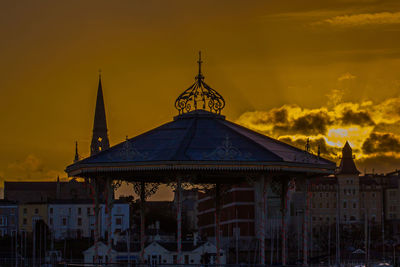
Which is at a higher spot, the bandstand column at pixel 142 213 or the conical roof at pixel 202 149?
the conical roof at pixel 202 149

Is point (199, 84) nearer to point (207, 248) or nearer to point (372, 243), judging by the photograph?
point (207, 248)

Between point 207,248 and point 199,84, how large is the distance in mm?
80131

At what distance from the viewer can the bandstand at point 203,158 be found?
43531mm

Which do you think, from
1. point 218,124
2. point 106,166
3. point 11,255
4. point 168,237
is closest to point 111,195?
point 106,166

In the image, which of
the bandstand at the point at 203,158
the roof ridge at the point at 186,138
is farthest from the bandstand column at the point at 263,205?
the roof ridge at the point at 186,138

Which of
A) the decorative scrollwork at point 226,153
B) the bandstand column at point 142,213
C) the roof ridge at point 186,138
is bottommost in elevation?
the bandstand column at point 142,213

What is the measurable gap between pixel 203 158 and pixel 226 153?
1062 millimetres

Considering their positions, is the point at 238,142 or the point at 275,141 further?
the point at 275,141

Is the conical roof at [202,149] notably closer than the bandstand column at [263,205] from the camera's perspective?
Yes

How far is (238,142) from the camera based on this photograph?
149 ft

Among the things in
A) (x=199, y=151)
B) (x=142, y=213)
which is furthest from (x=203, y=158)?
(x=142, y=213)

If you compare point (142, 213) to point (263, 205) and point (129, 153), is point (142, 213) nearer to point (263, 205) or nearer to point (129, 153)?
point (129, 153)

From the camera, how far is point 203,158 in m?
43.4

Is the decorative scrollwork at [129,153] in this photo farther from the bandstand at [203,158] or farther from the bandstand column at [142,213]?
the bandstand column at [142,213]
